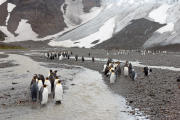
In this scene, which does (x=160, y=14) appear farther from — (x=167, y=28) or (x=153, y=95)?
(x=153, y=95)

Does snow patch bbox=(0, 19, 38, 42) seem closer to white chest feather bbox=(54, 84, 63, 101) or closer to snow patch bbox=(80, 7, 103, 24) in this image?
snow patch bbox=(80, 7, 103, 24)

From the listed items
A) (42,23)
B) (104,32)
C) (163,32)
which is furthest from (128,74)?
(42,23)

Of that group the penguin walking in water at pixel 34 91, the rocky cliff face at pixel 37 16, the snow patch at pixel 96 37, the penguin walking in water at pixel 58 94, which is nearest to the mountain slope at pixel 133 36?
the snow patch at pixel 96 37

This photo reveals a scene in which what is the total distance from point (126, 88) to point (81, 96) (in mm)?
4431

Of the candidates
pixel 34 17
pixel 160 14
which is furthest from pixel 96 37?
pixel 34 17

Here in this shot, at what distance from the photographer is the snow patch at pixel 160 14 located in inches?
3834

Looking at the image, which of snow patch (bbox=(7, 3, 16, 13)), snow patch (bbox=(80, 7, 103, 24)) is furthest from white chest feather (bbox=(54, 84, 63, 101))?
snow patch (bbox=(7, 3, 16, 13))

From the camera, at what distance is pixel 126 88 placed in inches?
888

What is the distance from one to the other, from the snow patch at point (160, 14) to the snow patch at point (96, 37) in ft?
46.6

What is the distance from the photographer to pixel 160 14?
335 feet

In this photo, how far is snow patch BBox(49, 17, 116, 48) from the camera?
10029cm

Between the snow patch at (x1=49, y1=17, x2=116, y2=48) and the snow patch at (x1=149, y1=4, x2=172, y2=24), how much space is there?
559 inches

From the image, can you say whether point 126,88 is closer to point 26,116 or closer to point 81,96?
point 81,96

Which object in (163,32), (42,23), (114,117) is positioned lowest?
(114,117)
